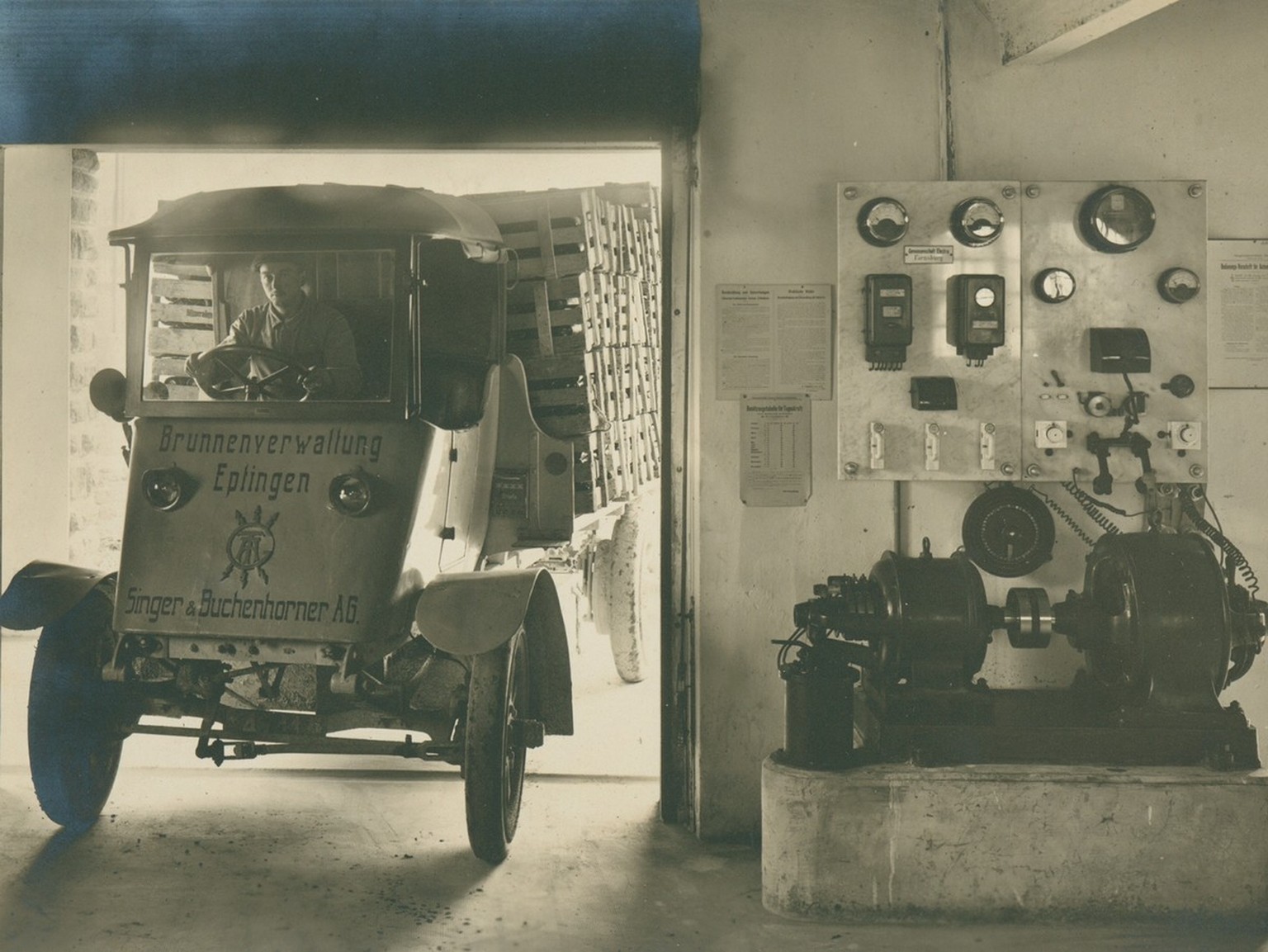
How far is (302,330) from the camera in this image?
12.8 ft

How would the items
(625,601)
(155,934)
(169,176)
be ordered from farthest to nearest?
Result: 1. (169,176)
2. (625,601)
3. (155,934)

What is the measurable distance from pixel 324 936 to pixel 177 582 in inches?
46.6

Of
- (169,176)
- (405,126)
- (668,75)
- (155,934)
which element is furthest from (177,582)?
(169,176)

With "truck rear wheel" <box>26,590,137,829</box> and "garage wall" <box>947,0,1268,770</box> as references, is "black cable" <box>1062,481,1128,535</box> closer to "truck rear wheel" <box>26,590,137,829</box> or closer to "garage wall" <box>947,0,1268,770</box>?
"garage wall" <box>947,0,1268,770</box>

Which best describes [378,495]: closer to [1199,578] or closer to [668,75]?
[668,75]

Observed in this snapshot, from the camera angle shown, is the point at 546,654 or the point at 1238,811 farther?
the point at 546,654

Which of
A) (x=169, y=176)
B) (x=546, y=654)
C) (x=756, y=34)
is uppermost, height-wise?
(x=169, y=176)

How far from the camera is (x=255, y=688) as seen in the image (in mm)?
4219

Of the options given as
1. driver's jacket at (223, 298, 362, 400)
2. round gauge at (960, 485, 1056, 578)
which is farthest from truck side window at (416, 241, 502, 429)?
round gauge at (960, 485, 1056, 578)

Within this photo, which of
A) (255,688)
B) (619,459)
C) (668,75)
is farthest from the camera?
(619,459)

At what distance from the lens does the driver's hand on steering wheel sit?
3717 mm

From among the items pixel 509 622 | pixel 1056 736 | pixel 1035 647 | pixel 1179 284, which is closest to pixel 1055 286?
pixel 1179 284

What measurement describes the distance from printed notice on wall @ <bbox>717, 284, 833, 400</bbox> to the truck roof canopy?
39.2 inches

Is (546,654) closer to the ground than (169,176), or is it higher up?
closer to the ground
